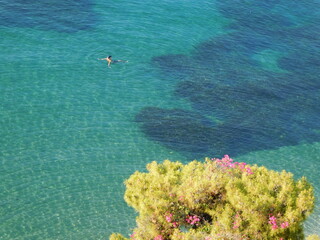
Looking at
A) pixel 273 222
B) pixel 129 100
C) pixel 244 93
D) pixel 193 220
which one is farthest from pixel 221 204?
pixel 244 93

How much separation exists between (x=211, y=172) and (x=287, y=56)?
37.7m

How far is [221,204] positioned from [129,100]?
75.7ft

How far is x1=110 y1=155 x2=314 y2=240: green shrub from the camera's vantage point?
21266mm

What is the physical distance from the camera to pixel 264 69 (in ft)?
174

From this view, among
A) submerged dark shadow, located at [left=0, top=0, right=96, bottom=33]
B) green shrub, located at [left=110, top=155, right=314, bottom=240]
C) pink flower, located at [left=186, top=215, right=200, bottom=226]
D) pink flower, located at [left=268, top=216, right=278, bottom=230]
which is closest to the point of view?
pink flower, located at [left=268, top=216, right=278, bottom=230]

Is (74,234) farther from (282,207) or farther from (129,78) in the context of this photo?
(129,78)

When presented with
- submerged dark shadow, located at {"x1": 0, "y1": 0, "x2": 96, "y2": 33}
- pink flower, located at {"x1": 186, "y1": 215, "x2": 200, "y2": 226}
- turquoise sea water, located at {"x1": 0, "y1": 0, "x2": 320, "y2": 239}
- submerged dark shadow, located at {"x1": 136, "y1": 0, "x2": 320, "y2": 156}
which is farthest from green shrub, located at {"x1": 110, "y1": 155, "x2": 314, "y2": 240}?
submerged dark shadow, located at {"x1": 0, "y1": 0, "x2": 96, "y2": 33}

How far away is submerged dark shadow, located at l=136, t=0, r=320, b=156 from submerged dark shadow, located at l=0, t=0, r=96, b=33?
11.9 metres

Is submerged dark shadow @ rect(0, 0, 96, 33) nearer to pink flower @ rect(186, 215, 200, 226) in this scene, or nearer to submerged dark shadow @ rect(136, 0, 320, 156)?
submerged dark shadow @ rect(136, 0, 320, 156)

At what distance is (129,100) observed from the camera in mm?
44062

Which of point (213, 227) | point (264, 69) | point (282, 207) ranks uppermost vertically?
point (282, 207)

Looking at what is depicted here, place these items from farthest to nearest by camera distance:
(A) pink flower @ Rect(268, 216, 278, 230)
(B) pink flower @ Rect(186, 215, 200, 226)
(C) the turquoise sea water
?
(C) the turquoise sea water → (B) pink flower @ Rect(186, 215, 200, 226) → (A) pink flower @ Rect(268, 216, 278, 230)

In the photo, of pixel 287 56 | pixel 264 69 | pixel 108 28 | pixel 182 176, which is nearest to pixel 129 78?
pixel 108 28

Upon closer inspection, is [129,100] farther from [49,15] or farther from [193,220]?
[193,220]
